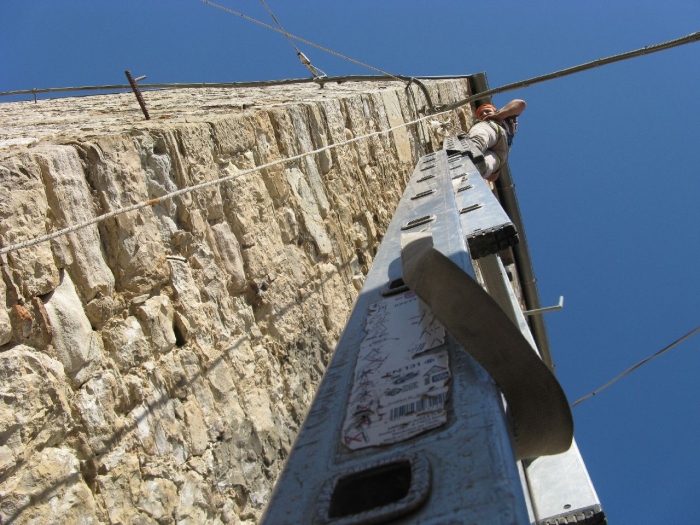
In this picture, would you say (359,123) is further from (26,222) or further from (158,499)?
(158,499)

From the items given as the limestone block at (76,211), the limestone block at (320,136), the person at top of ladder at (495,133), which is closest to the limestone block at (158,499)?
the limestone block at (76,211)

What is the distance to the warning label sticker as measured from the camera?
48.1 inches

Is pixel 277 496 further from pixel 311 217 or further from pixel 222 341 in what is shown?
pixel 311 217

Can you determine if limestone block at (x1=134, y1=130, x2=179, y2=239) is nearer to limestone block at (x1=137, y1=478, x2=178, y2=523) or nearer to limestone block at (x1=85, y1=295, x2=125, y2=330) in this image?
limestone block at (x1=85, y1=295, x2=125, y2=330)

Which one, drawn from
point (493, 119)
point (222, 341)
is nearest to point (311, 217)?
point (222, 341)

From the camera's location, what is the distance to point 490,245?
2193 mm

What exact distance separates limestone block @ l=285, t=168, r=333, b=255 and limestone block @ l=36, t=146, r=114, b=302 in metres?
1.46

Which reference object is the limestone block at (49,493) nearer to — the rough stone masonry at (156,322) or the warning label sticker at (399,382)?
the rough stone masonry at (156,322)

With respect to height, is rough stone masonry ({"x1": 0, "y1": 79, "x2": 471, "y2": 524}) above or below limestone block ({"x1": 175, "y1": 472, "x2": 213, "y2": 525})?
above

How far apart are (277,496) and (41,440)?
886 mm

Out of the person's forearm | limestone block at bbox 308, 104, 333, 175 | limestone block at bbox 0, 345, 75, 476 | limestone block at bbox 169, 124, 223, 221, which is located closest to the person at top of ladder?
the person's forearm

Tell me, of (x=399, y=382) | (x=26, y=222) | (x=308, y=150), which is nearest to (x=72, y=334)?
(x=26, y=222)

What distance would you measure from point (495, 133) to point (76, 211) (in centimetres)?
499

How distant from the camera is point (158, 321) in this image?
2.25 meters
